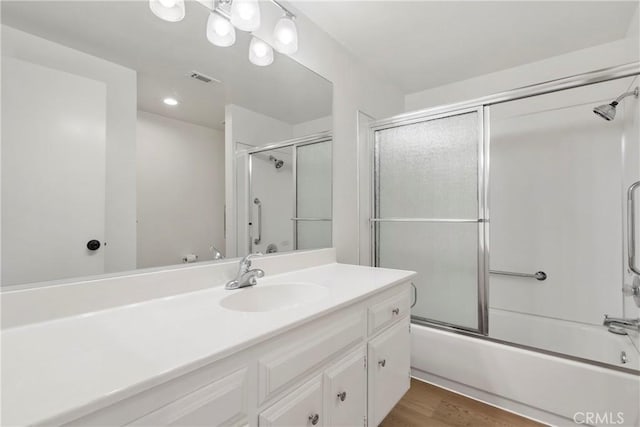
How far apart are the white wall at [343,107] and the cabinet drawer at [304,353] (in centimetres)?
89

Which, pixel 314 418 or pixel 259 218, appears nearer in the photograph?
pixel 314 418

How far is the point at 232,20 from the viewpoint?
1.25 metres

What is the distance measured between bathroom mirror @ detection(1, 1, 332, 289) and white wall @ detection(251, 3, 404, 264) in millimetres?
323

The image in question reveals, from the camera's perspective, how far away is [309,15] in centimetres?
169

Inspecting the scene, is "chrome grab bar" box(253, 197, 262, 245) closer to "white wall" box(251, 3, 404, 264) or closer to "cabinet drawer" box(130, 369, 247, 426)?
"white wall" box(251, 3, 404, 264)

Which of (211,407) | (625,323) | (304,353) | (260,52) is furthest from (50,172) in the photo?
(625,323)

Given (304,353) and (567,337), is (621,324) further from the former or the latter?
(304,353)

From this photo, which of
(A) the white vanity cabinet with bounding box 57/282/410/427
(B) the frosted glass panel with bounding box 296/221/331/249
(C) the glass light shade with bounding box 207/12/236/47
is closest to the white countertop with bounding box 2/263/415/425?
(A) the white vanity cabinet with bounding box 57/282/410/427

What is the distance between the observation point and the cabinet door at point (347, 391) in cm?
94

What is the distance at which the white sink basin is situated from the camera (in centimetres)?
111

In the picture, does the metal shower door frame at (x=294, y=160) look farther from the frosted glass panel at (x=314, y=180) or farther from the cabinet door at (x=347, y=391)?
the cabinet door at (x=347, y=391)

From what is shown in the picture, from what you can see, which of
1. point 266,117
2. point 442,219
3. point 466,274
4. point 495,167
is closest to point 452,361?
point 466,274

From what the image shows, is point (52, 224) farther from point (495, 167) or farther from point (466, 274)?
point (495, 167)

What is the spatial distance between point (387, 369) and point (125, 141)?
4.60 feet
